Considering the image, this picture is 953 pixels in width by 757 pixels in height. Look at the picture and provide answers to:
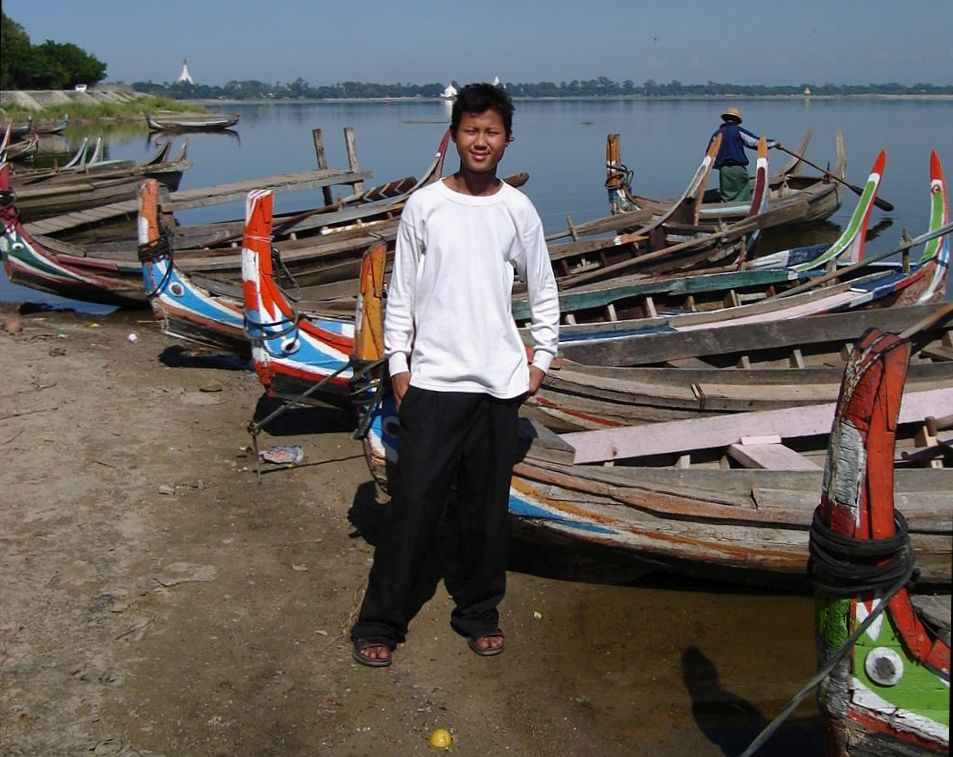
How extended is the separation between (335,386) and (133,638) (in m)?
2.38

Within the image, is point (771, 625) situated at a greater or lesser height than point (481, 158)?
lesser

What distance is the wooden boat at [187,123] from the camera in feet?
161

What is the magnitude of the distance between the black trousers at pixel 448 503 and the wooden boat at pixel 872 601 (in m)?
1.25

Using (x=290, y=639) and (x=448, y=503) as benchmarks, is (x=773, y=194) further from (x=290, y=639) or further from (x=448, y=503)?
(x=290, y=639)

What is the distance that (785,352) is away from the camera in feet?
20.4

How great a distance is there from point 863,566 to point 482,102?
6.11ft

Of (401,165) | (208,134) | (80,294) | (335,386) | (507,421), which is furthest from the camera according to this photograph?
(208,134)

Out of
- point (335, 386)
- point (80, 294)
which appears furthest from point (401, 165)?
point (335, 386)

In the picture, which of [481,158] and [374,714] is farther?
[374,714]

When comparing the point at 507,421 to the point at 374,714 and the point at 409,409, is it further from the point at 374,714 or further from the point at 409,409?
the point at 374,714

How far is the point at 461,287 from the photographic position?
3303 mm

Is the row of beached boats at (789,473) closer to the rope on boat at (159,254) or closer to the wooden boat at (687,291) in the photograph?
the wooden boat at (687,291)

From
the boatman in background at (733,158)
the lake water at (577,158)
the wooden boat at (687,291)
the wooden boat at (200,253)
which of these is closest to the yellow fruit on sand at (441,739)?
the wooden boat at (687,291)

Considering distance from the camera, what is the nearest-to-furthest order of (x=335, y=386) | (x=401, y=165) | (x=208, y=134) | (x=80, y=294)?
(x=335, y=386) → (x=80, y=294) → (x=401, y=165) → (x=208, y=134)
